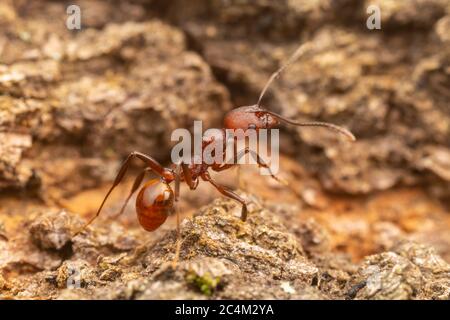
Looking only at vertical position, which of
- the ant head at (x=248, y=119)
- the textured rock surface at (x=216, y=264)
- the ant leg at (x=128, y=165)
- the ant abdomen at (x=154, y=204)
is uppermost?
the ant head at (x=248, y=119)

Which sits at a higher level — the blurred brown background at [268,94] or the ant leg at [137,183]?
the blurred brown background at [268,94]

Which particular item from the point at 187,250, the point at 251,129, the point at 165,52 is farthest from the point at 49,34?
the point at 187,250

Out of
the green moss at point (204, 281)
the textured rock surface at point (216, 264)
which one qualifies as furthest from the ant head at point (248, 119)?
the green moss at point (204, 281)

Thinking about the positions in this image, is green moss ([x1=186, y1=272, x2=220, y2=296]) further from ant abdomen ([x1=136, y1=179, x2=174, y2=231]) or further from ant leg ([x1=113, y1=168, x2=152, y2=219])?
ant leg ([x1=113, y1=168, x2=152, y2=219])

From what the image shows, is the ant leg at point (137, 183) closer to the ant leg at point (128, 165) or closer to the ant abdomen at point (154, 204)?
the ant leg at point (128, 165)

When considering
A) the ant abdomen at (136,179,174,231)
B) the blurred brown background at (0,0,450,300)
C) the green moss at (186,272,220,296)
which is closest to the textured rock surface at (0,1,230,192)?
the blurred brown background at (0,0,450,300)

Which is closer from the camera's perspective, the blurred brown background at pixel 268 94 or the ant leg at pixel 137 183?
the ant leg at pixel 137 183

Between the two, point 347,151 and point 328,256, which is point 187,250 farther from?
point 347,151
